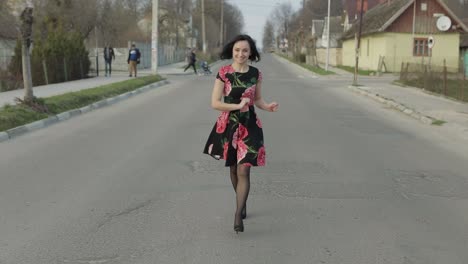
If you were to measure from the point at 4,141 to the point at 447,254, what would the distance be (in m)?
7.85

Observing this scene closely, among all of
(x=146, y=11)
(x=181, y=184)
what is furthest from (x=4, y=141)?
(x=146, y=11)

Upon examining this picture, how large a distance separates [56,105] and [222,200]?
9041 millimetres

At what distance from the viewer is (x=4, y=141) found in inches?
395

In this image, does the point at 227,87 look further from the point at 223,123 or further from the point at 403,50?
the point at 403,50

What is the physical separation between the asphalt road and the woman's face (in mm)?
1506

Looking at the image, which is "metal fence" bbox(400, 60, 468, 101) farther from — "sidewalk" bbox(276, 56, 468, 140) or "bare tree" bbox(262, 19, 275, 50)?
"bare tree" bbox(262, 19, 275, 50)

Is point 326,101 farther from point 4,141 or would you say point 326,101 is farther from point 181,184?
point 181,184

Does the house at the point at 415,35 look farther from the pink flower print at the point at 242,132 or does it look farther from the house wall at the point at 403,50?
the pink flower print at the point at 242,132

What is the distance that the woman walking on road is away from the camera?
16.6 ft

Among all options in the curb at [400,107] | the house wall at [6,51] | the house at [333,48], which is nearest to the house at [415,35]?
the house at [333,48]

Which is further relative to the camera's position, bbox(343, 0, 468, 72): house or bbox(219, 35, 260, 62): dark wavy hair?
bbox(343, 0, 468, 72): house

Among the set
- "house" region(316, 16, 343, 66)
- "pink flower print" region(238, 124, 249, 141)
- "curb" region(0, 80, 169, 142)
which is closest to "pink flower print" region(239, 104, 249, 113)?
"pink flower print" region(238, 124, 249, 141)

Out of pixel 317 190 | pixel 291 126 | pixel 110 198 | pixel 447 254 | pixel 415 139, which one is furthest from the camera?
pixel 291 126

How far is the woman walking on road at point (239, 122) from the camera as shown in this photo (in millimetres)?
5066
